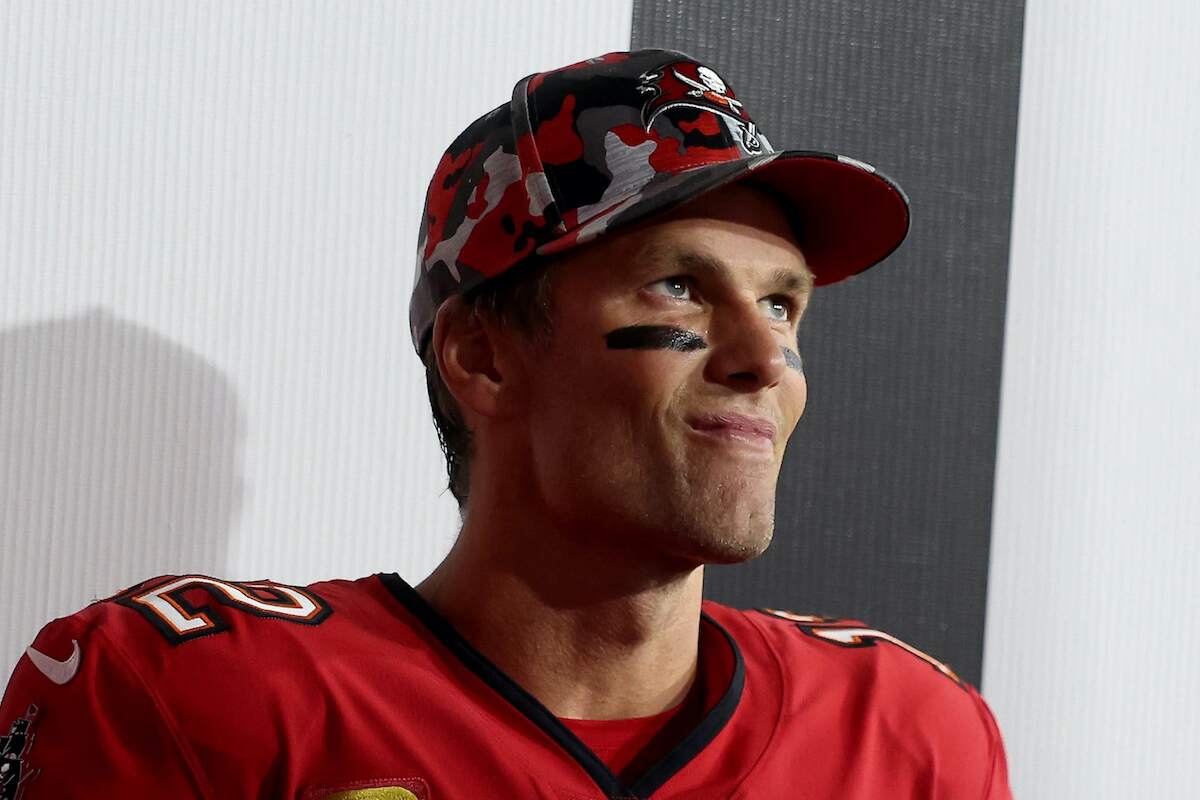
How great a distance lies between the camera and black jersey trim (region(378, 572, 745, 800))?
3.26 ft

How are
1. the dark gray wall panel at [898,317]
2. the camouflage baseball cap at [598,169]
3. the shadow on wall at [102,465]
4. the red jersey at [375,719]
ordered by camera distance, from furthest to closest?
the dark gray wall panel at [898,317] → the shadow on wall at [102,465] → the camouflage baseball cap at [598,169] → the red jersey at [375,719]

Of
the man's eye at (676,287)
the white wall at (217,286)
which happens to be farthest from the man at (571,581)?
the white wall at (217,286)

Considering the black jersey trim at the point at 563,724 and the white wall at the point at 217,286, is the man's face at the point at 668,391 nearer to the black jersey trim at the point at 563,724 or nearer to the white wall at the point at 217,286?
the black jersey trim at the point at 563,724

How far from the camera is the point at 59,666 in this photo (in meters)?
0.94

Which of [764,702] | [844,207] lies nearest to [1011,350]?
[844,207]

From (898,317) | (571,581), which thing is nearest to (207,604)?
(571,581)

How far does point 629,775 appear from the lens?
1024 millimetres

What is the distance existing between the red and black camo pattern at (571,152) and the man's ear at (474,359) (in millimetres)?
22

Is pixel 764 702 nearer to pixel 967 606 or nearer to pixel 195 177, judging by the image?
pixel 967 606

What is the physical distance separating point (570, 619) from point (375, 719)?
0.17m

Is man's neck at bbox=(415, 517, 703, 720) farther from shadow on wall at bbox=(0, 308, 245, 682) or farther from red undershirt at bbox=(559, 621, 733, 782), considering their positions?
shadow on wall at bbox=(0, 308, 245, 682)

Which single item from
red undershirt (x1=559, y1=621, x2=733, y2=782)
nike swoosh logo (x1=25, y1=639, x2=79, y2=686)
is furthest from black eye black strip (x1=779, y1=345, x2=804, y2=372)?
nike swoosh logo (x1=25, y1=639, x2=79, y2=686)

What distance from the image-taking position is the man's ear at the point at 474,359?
108cm

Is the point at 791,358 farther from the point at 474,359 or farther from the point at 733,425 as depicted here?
the point at 474,359
